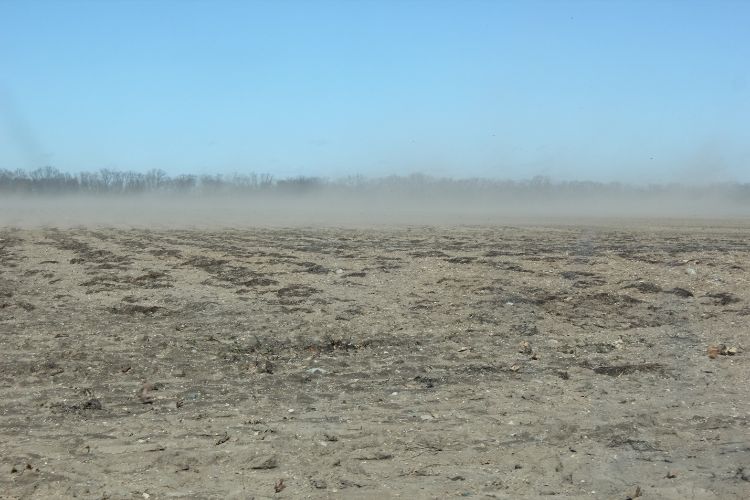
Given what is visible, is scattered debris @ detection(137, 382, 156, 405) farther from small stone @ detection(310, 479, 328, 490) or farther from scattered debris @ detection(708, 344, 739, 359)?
scattered debris @ detection(708, 344, 739, 359)

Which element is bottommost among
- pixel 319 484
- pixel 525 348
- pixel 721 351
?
pixel 319 484

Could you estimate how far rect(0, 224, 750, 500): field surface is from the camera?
17.8 feet

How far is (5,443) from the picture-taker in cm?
600

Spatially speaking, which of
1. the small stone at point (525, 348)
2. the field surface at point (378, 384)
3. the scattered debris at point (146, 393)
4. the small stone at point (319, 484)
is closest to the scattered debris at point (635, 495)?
the field surface at point (378, 384)

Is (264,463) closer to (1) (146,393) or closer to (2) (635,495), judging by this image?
(1) (146,393)

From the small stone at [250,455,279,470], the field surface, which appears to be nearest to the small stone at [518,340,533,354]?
the field surface

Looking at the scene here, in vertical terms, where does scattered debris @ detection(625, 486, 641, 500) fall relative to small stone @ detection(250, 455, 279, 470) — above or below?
above

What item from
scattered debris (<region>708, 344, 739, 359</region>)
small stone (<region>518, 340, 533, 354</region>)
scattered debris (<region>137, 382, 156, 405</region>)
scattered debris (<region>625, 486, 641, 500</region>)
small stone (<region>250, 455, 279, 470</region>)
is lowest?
small stone (<region>250, 455, 279, 470</region>)

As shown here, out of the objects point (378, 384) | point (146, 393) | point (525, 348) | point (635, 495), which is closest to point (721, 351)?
point (525, 348)

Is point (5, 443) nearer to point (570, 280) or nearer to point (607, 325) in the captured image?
point (607, 325)

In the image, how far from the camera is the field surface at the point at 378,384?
5.43 meters

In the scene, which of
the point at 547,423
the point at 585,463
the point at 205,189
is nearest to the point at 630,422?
the point at 547,423

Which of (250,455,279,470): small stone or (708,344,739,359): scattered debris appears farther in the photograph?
(708,344,739,359): scattered debris

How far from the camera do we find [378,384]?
7809mm
